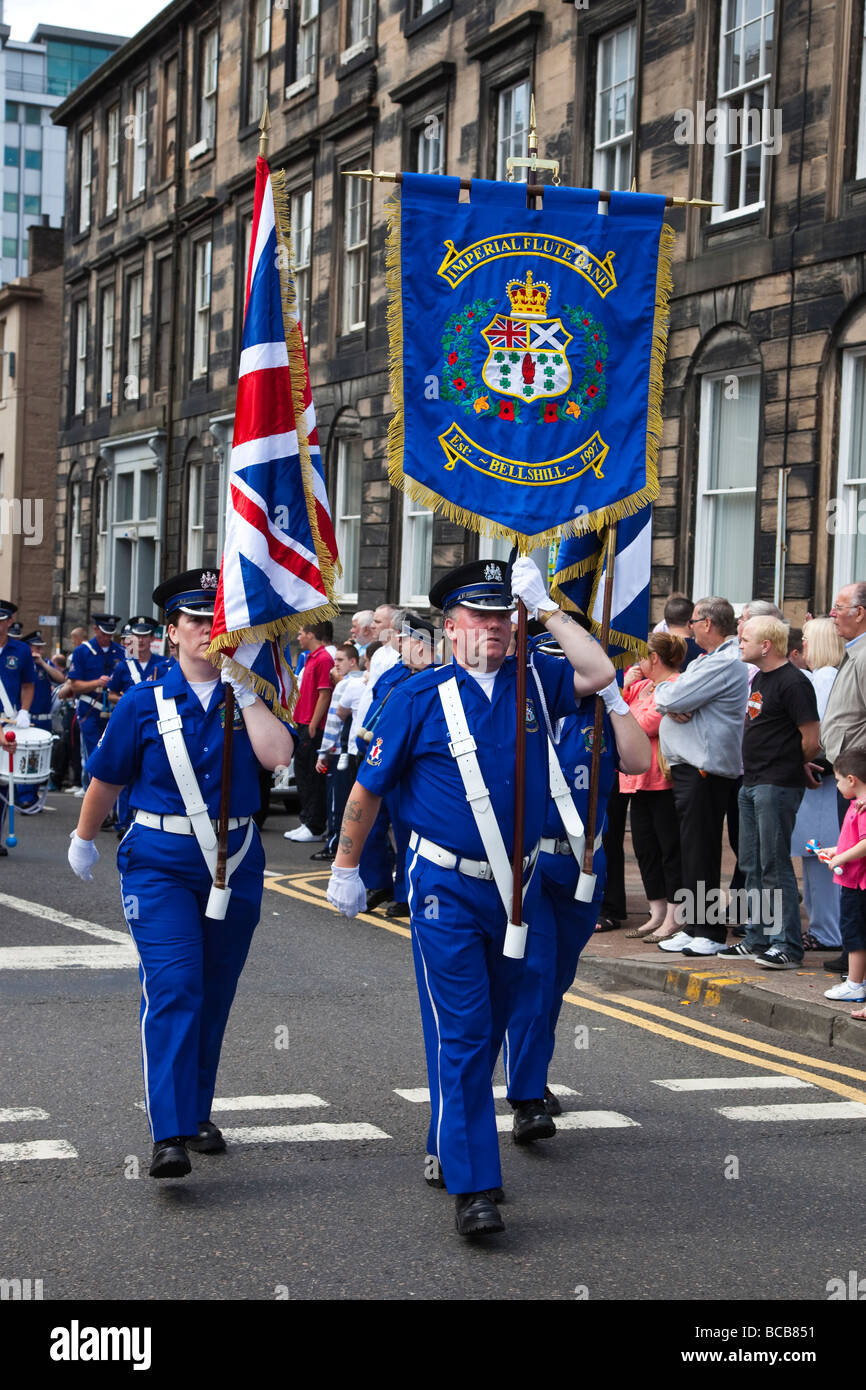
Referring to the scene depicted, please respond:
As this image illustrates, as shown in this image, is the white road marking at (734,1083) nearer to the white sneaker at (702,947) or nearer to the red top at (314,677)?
the white sneaker at (702,947)

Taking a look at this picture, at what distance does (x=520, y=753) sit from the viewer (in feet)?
17.1

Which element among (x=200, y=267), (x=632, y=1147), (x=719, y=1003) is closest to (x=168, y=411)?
(x=200, y=267)

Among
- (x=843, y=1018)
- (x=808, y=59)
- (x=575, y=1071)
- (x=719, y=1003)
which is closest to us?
(x=575, y=1071)

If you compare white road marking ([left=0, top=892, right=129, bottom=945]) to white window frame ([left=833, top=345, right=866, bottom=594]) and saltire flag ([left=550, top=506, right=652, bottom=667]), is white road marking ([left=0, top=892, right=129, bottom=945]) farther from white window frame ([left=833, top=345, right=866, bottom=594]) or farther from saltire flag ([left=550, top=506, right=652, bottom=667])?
white window frame ([left=833, top=345, right=866, bottom=594])

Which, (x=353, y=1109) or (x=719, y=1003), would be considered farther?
(x=719, y=1003)

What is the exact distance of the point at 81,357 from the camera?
39531 millimetres

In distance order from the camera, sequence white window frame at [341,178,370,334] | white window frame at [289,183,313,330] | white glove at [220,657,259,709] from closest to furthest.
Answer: white glove at [220,657,259,709], white window frame at [341,178,370,334], white window frame at [289,183,313,330]

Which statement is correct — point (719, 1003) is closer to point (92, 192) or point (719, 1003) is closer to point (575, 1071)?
point (575, 1071)

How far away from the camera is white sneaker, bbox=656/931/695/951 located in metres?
9.71

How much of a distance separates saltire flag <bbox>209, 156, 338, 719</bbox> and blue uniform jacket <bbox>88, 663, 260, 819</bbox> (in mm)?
390

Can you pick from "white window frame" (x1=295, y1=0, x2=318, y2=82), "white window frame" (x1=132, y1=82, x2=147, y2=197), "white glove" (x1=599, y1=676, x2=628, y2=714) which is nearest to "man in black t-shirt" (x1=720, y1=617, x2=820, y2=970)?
A: "white glove" (x1=599, y1=676, x2=628, y2=714)

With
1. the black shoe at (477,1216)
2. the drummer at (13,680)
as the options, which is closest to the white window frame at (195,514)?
the drummer at (13,680)

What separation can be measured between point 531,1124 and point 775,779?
155 inches

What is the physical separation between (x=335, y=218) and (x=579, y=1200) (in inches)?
885
